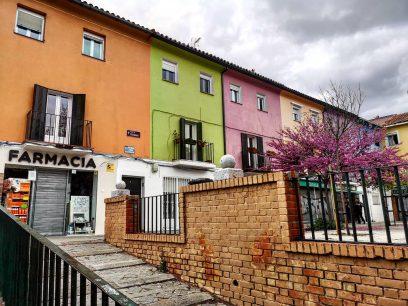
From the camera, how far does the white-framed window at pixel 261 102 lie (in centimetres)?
1953

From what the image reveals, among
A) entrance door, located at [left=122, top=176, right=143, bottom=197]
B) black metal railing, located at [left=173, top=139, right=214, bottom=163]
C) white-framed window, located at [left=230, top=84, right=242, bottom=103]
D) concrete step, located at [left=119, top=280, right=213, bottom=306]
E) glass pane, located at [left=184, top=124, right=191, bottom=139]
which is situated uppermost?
white-framed window, located at [left=230, top=84, right=242, bottom=103]

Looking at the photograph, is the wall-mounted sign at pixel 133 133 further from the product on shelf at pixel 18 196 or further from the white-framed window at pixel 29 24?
the white-framed window at pixel 29 24

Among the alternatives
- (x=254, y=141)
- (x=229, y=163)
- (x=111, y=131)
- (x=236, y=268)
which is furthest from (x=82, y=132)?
(x=254, y=141)

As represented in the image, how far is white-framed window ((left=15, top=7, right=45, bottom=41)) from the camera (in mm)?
11209

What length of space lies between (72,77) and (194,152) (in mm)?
6266

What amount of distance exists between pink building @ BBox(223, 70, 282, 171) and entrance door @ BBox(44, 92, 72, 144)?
26.6 feet

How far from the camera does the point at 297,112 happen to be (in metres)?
22.2

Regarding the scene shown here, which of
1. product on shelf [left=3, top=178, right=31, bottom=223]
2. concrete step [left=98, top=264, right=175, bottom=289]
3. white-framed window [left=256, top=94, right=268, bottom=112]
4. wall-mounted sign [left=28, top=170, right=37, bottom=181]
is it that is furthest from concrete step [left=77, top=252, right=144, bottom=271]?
white-framed window [left=256, top=94, right=268, bottom=112]

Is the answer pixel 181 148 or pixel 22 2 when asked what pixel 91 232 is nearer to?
pixel 181 148

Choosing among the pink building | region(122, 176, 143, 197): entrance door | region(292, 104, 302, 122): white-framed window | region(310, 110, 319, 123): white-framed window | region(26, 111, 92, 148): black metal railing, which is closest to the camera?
region(26, 111, 92, 148): black metal railing

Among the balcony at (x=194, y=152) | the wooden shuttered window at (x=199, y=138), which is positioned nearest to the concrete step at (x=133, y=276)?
the balcony at (x=194, y=152)

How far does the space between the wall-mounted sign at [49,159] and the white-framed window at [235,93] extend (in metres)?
9.38

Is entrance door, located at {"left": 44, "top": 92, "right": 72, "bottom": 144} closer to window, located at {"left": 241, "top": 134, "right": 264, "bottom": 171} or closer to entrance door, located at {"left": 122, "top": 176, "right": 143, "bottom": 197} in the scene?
entrance door, located at {"left": 122, "top": 176, "right": 143, "bottom": 197}

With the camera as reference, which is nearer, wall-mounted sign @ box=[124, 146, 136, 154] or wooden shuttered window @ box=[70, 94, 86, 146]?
wooden shuttered window @ box=[70, 94, 86, 146]
